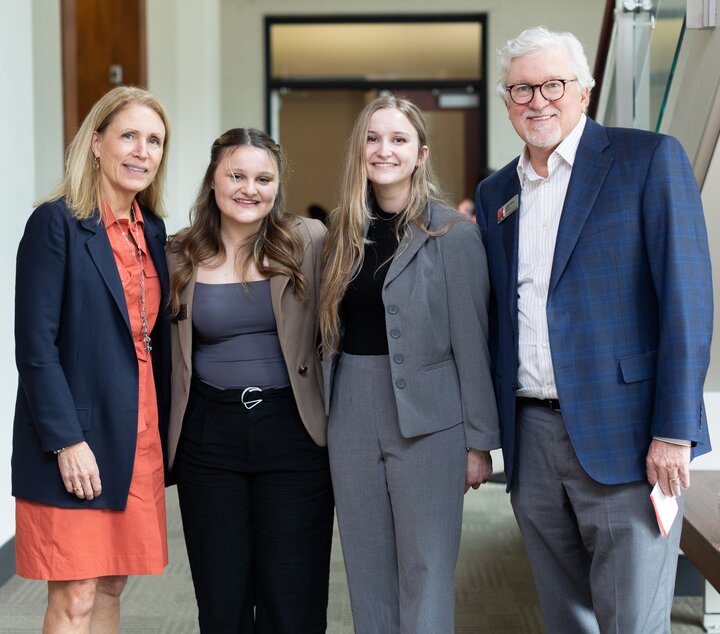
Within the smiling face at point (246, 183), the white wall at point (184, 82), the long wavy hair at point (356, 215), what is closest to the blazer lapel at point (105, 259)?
the smiling face at point (246, 183)

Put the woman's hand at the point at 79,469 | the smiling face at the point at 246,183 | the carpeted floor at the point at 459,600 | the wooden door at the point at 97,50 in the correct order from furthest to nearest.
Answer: the wooden door at the point at 97,50, the carpeted floor at the point at 459,600, the smiling face at the point at 246,183, the woman's hand at the point at 79,469

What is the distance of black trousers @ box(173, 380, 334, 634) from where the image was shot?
2.43 metres

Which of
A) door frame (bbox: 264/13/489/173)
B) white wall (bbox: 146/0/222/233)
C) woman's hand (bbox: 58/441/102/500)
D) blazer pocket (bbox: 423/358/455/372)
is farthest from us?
door frame (bbox: 264/13/489/173)

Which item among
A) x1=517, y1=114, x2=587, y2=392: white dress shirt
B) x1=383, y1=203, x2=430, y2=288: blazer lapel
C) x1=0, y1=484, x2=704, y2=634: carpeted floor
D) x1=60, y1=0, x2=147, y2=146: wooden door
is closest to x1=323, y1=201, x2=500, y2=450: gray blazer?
x1=383, y1=203, x2=430, y2=288: blazer lapel

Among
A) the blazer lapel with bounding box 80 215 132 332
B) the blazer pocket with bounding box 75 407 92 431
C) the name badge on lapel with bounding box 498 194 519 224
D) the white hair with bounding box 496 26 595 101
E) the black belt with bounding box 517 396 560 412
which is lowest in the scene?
the blazer pocket with bounding box 75 407 92 431

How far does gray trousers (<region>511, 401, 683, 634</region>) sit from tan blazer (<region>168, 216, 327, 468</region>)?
1.80 feet

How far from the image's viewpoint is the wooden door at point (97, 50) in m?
5.66

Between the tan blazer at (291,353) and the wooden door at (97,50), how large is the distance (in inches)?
139

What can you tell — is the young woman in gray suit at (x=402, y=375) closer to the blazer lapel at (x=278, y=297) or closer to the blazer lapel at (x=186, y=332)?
the blazer lapel at (x=278, y=297)

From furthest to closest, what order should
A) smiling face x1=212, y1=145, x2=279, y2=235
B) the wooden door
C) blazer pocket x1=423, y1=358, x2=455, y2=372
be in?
the wooden door
smiling face x1=212, y1=145, x2=279, y2=235
blazer pocket x1=423, y1=358, x2=455, y2=372

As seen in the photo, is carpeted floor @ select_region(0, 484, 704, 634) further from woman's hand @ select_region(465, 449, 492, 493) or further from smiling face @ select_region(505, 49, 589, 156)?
smiling face @ select_region(505, 49, 589, 156)

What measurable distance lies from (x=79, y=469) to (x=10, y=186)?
1.94m

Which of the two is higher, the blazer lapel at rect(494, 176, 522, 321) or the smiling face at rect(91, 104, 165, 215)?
the smiling face at rect(91, 104, 165, 215)

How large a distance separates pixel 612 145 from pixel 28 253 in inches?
56.3
